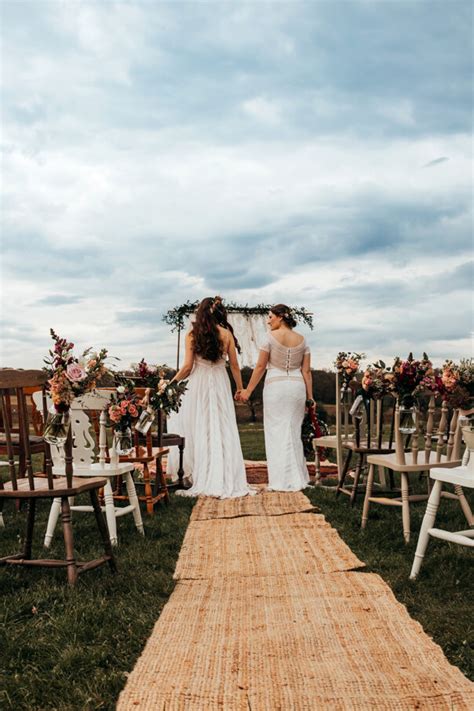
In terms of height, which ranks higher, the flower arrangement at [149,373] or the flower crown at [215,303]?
the flower crown at [215,303]

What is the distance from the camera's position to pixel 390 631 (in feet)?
10.2

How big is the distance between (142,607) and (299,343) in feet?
14.4

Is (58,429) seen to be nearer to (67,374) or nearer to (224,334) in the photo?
(67,374)

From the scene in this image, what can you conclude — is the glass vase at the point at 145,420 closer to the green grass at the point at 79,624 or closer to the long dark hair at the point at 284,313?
the green grass at the point at 79,624

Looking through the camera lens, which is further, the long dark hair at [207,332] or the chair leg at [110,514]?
the long dark hair at [207,332]

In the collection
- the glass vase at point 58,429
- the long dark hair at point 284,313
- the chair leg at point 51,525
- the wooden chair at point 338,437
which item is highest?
the long dark hair at point 284,313

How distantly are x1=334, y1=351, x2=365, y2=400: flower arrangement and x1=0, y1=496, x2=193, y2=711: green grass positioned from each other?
2569 millimetres

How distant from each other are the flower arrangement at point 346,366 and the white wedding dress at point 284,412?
0.84 meters

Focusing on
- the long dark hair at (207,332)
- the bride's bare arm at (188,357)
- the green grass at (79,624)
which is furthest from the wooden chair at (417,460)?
the bride's bare arm at (188,357)

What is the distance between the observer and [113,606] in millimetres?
3389

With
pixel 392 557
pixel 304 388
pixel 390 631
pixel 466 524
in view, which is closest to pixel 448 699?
pixel 390 631

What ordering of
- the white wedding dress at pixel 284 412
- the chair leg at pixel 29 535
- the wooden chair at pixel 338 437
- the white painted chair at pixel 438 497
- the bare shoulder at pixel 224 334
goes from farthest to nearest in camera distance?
the white wedding dress at pixel 284 412, the bare shoulder at pixel 224 334, the wooden chair at pixel 338 437, the chair leg at pixel 29 535, the white painted chair at pixel 438 497

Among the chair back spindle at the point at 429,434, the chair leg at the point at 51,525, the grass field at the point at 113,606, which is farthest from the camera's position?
the chair back spindle at the point at 429,434

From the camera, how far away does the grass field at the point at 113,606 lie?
2604mm
